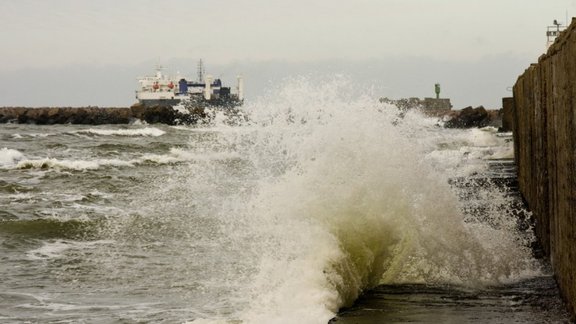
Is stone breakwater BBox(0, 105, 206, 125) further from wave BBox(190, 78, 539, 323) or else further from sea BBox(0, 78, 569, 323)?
wave BBox(190, 78, 539, 323)

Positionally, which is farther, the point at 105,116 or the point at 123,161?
the point at 105,116

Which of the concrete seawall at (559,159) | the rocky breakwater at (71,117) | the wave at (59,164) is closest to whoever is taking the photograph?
the concrete seawall at (559,159)

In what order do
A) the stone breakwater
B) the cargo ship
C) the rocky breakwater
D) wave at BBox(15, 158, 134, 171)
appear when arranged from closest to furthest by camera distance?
wave at BBox(15, 158, 134, 171) < the stone breakwater < the rocky breakwater < the cargo ship

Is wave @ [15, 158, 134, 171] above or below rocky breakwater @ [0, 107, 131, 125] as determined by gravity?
below

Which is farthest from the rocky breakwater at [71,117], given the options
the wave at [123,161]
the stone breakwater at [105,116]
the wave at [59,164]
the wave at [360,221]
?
the wave at [360,221]

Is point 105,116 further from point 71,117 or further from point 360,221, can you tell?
point 360,221

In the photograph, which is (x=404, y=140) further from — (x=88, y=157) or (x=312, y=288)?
(x=88, y=157)

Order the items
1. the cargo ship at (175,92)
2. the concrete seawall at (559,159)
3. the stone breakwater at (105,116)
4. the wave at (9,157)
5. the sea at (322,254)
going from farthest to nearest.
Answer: the cargo ship at (175,92)
the stone breakwater at (105,116)
the wave at (9,157)
the sea at (322,254)
the concrete seawall at (559,159)

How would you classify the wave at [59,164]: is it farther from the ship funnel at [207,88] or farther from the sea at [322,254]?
the ship funnel at [207,88]

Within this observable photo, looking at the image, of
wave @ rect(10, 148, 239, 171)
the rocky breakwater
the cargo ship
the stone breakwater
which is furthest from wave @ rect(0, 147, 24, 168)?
the cargo ship

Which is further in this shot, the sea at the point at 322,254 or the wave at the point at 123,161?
the wave at the point at 123,161

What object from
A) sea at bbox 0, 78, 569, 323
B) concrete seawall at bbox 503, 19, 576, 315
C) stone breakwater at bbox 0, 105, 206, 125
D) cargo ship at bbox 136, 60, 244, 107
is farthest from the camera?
cargo ship at bbox 136, 60, 244, 107

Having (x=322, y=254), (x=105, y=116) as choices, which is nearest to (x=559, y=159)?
(x=322, y=254)

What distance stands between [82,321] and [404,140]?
3685mm
